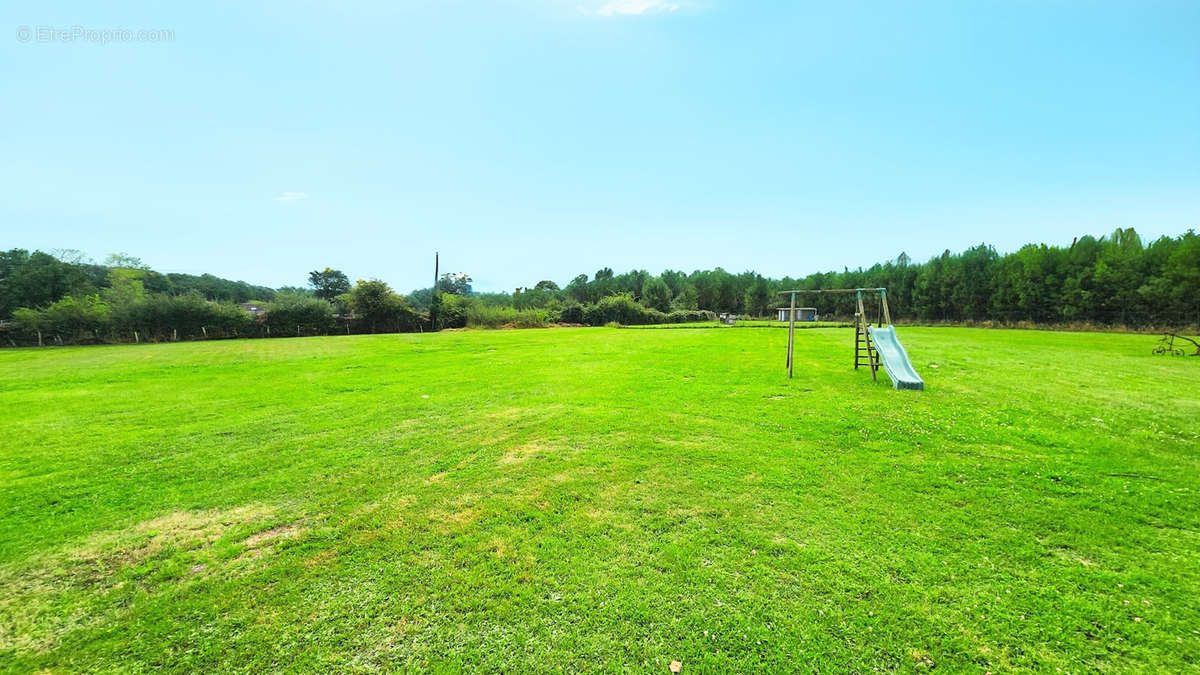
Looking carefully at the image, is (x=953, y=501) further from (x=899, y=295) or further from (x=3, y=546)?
(x=899, y=295)

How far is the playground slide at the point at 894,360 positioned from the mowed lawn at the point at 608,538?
167cm

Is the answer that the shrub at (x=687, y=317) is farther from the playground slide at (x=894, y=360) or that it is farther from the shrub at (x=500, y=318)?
the playground slide at (x=894, y=360)

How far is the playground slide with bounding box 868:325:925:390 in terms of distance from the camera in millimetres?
10445

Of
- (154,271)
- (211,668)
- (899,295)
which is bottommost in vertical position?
(211,668)

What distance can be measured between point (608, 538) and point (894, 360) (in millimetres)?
11427

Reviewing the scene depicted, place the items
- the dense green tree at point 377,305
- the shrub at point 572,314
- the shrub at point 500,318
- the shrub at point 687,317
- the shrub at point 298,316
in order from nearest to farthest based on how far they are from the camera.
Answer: the shrub at point 298,316
the dense green tree at point 377,305
the shrub at point 500,318
the shrub at point 572,314
the shrub at point 687,317

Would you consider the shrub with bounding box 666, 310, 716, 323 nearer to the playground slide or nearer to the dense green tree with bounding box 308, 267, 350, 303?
the playground slide

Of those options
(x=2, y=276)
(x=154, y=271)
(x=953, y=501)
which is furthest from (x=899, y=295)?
(x=154, y=271)

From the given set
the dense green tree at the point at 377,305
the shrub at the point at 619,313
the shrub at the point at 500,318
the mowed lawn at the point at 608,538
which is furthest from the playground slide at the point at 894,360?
the dense green tree at the point at 377,305

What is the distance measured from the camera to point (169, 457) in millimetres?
6250

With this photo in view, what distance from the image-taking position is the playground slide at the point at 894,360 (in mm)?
10445

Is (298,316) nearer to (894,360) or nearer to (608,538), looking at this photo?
(608,538)

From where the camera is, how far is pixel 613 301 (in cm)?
5784

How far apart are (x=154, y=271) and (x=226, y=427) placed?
92958mm
